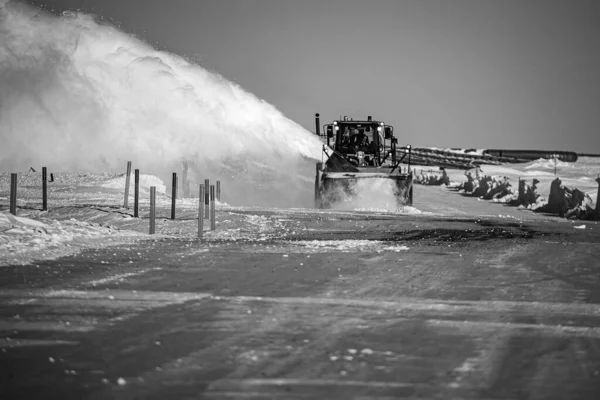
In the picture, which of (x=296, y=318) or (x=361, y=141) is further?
(x=361, y=141)

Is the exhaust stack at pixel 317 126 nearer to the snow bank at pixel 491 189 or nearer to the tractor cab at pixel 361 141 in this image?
the tractor cab at pixel 361 141

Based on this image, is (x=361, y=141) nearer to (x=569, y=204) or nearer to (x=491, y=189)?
(x=569, y=204)

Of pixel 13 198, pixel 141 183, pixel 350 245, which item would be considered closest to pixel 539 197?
pixel 141 183

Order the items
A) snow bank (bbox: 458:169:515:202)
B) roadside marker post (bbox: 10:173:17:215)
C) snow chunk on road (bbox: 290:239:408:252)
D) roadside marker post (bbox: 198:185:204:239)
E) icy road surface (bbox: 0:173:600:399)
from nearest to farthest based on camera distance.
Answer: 1. icy road surface (bbox: 0:173:600:399)
2. snow chunk on road (bbox: 290:239:408:252)
3. roadside marker post (bbox: 198:185:204:239)
4. roadside marker post (bbox: 10:173:17:215)
5. snow bank (bbox: 458:169:515:202)

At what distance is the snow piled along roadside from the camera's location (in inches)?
450

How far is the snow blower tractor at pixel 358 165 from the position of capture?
25.1 metres

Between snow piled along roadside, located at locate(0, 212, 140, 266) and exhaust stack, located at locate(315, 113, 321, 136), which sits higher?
exhaust stack, located at locate(315, 113, 321, 136)

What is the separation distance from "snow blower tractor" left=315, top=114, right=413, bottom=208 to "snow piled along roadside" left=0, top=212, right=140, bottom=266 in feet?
35.4

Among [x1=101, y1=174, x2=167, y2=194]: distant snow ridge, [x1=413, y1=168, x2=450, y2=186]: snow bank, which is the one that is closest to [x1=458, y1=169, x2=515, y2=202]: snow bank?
[x1=413, y1=168, x2=450, y2=186]: snow bank

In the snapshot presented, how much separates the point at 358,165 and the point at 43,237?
15194 millimetres

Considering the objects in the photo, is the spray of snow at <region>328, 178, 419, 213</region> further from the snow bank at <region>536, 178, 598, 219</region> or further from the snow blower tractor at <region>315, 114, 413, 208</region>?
the snow bank at <region>536, 178, 598, 219</region>

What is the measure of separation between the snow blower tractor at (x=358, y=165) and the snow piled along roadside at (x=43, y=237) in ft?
35.4

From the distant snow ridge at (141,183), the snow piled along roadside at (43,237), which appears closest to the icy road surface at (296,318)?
the snow piled along roadside at (43,237)

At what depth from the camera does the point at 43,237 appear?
13008 millimetres
